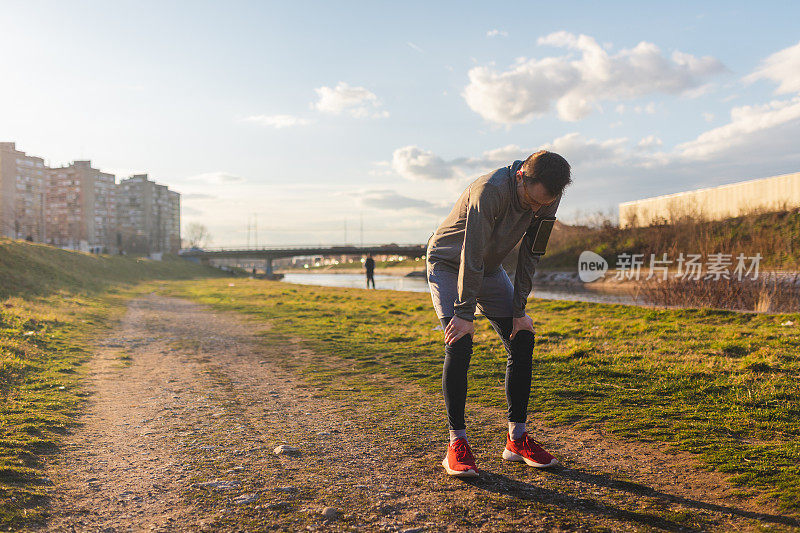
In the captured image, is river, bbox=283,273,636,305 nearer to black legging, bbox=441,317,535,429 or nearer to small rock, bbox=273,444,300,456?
black legging, bbox=441,317,535,429

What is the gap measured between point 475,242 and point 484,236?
65 millimetres

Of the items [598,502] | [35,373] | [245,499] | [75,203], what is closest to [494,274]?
[598,502]

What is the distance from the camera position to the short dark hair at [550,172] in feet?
10.4

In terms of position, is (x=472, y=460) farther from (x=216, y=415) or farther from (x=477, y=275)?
(x=216, y=415)

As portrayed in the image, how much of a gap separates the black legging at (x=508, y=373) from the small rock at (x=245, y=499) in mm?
1248

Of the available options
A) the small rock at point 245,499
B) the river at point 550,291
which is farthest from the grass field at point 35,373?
the river at point 550,291

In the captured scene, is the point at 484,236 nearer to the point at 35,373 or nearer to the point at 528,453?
the point at 528,453

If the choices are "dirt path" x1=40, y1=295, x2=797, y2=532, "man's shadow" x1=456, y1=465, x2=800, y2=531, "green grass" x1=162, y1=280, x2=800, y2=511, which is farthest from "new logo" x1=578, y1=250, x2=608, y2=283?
"man's shadow" x1=456, y1=465, x2=800, y2=531

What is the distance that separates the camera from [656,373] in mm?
6207

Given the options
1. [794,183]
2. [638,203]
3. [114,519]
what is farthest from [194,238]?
[114,519]

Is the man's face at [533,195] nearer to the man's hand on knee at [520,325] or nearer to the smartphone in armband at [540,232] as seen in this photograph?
the smartphone in armband at [540,232]

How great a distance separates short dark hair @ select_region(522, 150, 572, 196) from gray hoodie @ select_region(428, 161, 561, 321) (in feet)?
0.52

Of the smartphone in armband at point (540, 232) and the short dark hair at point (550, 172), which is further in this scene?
the smartphone in armband at point (540, 232)

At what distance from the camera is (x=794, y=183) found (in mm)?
47469
